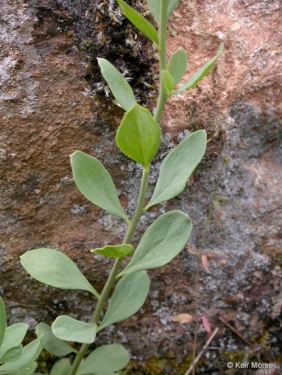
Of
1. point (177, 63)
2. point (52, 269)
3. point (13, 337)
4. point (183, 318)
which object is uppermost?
point (177, 63)

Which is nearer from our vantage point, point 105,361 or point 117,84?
point 117,84

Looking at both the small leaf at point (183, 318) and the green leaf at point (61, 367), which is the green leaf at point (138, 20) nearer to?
the small leaf at point (183, 318)

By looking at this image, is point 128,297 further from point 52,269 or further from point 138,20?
point 138,20

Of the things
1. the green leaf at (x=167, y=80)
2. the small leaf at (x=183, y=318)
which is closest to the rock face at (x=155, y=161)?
the small leaf at (x=183, y=318)

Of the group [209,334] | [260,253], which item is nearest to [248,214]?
[260,253]

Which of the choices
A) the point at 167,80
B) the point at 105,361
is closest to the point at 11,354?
the point at 105,361

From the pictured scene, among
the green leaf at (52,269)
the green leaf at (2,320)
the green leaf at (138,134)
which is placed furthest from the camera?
the green leaf at (52,269)

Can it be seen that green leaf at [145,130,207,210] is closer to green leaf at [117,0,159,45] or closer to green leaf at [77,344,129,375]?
green leaf at [117,0,159,45]

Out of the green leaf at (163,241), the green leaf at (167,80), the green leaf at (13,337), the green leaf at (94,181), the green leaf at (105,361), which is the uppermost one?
the green leaf at (167,80)

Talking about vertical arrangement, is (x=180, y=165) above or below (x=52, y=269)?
above
